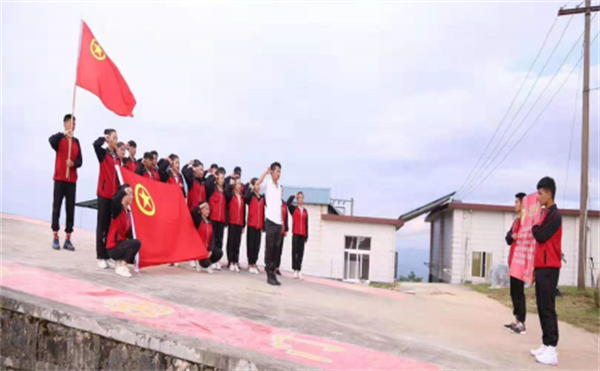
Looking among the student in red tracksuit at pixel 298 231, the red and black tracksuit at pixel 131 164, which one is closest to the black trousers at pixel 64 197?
the red and black tracksuit at pixel 131 164

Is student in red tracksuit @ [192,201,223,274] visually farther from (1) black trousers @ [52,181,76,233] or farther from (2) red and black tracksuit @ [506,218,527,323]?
(2) red and black tracksuit @ [506,218,527,323]

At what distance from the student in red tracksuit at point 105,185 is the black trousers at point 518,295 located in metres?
5.60

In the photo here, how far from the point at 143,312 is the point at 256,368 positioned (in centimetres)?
172

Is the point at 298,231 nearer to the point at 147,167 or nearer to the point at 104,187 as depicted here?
the point at 147,167

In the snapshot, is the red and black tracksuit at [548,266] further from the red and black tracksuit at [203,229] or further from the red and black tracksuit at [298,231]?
the red and black tracksuit at [298,231]

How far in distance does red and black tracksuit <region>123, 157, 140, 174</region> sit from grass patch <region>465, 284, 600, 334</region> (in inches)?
277

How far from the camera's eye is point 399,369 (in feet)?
13.7

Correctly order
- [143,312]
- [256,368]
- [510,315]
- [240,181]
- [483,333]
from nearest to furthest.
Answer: [256,368]
[143,312]
[483,333]
[510,315]
[240,181]

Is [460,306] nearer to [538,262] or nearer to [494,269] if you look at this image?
[538,262]

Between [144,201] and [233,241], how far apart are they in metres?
2.61

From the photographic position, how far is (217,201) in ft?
29.3

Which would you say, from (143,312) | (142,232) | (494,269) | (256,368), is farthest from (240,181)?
(494,269)

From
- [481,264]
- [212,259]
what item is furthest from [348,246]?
[212,259]

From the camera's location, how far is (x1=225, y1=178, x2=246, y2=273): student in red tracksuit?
9.18 meters
